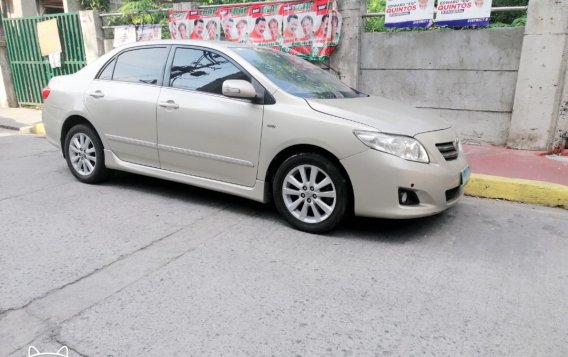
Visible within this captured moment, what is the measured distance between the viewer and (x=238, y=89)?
4.03m

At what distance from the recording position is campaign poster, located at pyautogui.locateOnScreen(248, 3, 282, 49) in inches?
310

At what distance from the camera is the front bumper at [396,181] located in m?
3.66

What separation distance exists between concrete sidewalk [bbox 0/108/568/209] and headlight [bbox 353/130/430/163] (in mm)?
1776

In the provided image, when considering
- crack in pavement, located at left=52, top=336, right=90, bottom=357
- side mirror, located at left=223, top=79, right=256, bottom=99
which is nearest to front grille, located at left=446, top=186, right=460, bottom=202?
side mirror, located at left=223, top=79, right=256, bottom=99

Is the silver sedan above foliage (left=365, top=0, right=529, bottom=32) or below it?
below

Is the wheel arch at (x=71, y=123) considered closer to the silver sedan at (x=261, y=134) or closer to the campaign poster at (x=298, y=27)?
the silver sedan at (x=261, y=134)

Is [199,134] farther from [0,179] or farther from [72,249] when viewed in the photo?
[0,179]

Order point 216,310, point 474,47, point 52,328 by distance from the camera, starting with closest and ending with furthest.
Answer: point 52,328 → point 216,310 → point 474,47

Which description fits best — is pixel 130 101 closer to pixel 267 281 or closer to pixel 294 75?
pixel 294 75

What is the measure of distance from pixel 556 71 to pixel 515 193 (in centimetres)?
223

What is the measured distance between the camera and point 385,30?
788 cm

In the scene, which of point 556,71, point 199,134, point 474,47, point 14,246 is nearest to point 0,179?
point 14,246

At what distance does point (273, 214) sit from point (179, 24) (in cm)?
582

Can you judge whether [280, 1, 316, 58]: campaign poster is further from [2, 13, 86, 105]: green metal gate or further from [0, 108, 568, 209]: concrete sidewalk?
[2, 13, 86, 105]: green metal gate
